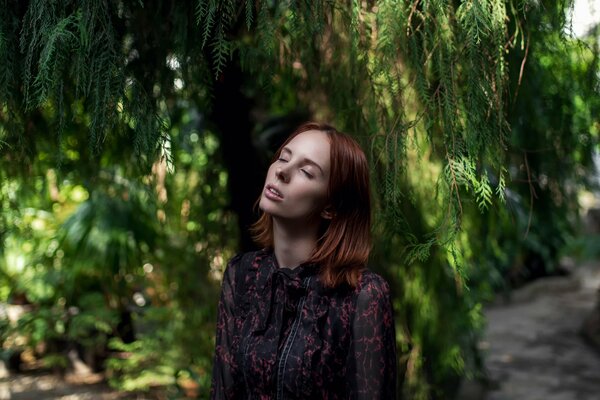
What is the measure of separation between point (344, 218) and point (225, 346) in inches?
15.6

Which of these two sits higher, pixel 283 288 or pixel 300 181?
pixel 300 181

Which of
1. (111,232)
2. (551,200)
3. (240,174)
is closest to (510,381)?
(551,200)

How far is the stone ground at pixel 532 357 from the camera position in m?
4.39

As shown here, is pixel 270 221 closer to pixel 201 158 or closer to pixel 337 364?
pixel 337 364

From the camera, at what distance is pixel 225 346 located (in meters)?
1.61

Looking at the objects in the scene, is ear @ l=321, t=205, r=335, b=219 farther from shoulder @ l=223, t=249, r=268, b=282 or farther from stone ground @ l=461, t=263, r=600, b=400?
stone ground @ l=461, t=263, r=600, b=400

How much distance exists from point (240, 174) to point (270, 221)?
897 mm

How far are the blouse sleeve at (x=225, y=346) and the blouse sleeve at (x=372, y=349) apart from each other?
29cm

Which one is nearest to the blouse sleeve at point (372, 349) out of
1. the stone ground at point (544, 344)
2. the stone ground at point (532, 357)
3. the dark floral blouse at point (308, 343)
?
the dark floral blouse at point (308, 343)

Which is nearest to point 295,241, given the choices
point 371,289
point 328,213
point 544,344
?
point 328,213

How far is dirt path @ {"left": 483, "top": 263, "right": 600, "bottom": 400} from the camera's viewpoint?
4957 millimetres

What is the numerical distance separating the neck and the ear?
36 millimetres

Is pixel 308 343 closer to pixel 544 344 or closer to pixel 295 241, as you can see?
pixel 295 241

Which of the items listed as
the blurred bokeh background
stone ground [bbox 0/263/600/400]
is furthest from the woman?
stone ground [bbox 0/263/600/400]
